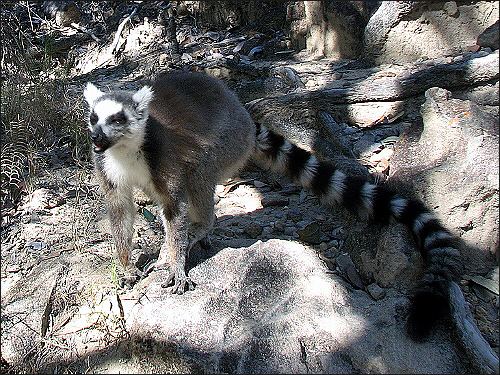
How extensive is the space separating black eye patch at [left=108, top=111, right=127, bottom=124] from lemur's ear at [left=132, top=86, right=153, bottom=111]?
16 cm

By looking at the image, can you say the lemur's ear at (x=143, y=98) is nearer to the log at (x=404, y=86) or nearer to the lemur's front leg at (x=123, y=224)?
the lemur's front leg at (x=123, y=224)

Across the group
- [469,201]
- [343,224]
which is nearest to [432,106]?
[469,201]

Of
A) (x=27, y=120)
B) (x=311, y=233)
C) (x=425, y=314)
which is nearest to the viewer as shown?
(x=425, y=314)

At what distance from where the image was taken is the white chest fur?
3.49 metres

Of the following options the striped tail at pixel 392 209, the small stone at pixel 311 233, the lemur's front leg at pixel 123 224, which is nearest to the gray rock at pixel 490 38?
the striped tail at pixel 392 209

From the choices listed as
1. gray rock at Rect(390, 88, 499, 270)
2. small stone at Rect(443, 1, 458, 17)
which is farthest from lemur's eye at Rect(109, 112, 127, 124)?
small stone at Rect(443, 1, 458, 17)

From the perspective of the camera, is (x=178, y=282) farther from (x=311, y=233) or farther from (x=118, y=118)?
(x=311, y=233)

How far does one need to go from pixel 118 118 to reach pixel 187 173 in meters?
0.70

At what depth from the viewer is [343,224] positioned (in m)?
4.38

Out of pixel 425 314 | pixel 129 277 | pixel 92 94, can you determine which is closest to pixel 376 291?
pixel 425 314

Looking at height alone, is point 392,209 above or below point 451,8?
below

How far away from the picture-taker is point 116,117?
337 cm

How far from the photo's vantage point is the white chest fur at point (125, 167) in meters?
3.49

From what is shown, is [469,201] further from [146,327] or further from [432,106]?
[146,327]
